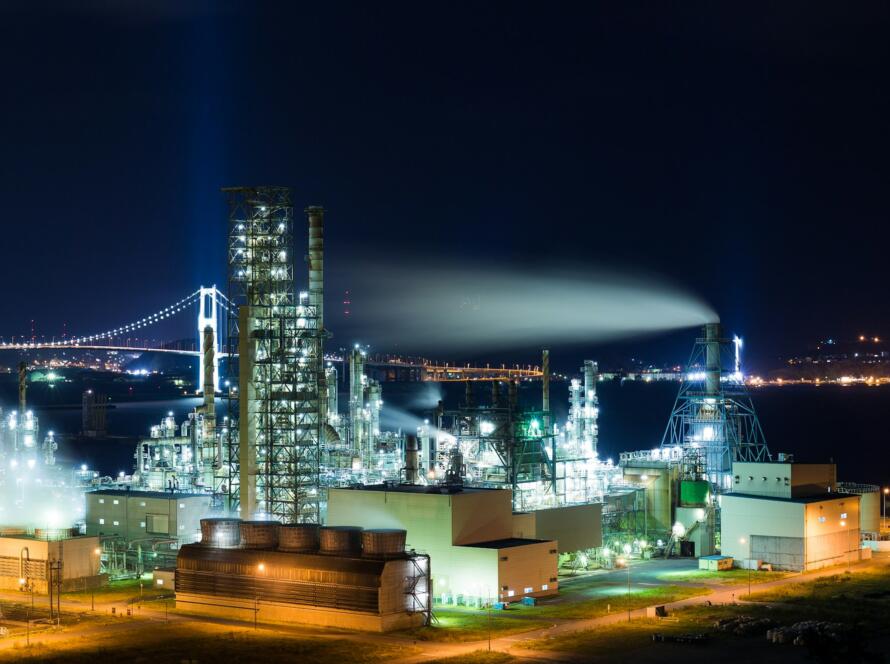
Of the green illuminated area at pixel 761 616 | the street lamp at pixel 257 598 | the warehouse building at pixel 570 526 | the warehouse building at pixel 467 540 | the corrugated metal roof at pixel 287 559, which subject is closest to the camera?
the green illuminated area at pixel 761 616

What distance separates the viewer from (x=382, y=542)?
31109 mm

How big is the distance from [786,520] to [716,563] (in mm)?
2661

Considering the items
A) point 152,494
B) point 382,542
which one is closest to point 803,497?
point 382,542

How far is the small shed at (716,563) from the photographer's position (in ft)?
131

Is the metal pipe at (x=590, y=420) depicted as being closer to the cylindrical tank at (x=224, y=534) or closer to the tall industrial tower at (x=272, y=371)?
the tall industrial tower at (x=272, y=371)

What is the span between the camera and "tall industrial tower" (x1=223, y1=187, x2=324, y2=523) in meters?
40.5

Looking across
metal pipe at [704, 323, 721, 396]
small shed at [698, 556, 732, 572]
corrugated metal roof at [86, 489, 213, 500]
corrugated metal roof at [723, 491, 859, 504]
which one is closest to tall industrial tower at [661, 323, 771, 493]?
metal pipe at [704, 323, 721, 396]

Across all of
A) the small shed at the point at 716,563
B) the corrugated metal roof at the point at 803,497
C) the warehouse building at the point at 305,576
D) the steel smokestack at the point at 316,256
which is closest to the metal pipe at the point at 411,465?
the steel smokestack at the point at 316,256

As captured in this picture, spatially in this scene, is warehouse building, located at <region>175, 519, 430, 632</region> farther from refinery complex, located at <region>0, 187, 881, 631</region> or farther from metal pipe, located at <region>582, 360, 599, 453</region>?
metal pipe, located at <region>582, 360, 599, 453</region>

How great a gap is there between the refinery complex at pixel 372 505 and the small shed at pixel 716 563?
31 centimetres

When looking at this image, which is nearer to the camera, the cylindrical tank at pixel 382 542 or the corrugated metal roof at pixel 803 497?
the cylindrical tank at pixel 382 542

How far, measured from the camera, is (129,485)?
51.4 meters

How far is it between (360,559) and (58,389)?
6958 inches

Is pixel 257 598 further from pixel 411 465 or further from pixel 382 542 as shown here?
pixel 411 465
